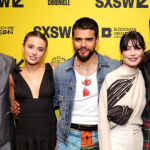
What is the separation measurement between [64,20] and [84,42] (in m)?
0.64

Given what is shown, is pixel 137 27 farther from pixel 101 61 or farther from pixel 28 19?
pixel 28 19

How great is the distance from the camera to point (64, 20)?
2.26 meters

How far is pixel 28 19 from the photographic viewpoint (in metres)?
2.27

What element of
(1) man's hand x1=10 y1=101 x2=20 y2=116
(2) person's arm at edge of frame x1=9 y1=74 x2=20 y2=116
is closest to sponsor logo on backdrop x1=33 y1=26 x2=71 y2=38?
(2) person's arm at edge of frame x1=9 y1=74 x2=20 y2=116

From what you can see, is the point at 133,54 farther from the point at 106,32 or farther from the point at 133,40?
the point at 106,32

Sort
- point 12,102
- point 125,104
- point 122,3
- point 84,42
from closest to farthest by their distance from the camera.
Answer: point 125,104 < point 84,42 < point 12,102 < point 122,3

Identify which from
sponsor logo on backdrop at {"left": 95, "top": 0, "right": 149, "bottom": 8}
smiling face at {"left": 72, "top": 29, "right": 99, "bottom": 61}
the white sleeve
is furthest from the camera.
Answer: sponsor logo on backdrop at {"left": 95, "top": 0, "right": 149, "bottom": 8}

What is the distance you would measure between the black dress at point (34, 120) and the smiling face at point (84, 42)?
41 cm

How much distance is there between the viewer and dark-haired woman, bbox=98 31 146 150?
1.47 m

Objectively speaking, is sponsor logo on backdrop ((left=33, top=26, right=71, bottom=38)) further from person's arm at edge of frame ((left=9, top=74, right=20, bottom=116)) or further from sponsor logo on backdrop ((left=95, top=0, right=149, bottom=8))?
person's arm at edge of frame ((left=9, top=74, right=20, bottom=116))

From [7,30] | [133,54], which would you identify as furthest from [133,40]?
[7,30]

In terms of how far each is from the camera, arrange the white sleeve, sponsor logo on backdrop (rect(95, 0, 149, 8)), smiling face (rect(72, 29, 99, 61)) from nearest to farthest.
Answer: the white sleeve → smiling face (rect(72, 29, 99, 61)) → sponsor logo on backdrop (rect(95, 0, 149, 8))

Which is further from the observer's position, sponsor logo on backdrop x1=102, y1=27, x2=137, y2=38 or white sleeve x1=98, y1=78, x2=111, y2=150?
sponsor logo on backdrop x1=102, y1=27, x2=137, y2=38

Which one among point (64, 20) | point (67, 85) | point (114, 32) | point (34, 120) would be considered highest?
point (64, 20)
